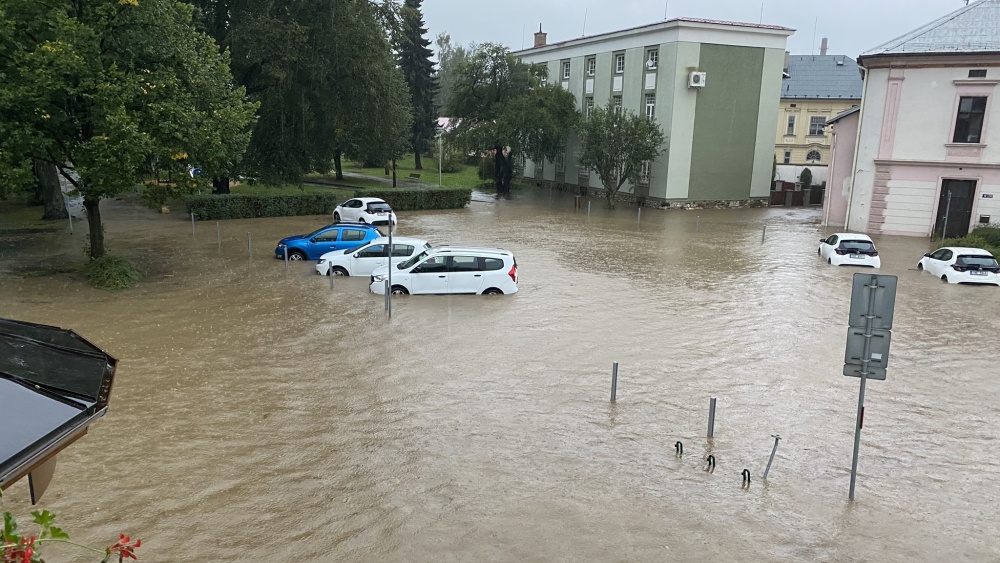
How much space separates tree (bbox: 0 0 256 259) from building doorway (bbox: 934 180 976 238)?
30559mm

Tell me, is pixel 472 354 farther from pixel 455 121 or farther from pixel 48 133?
pixel 455 121

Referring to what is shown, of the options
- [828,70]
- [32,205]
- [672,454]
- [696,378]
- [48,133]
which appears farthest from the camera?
[828,70]

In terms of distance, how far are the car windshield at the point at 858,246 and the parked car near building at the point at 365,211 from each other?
19.4 meters

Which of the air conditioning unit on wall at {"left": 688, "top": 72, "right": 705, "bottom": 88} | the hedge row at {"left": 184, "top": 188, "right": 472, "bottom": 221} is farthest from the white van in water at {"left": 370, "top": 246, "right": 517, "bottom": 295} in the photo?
the air conditioning unit on wall at {"left": 688, "top": 72, "right": 705, "bottom": 88}

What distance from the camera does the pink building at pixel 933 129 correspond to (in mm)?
31344

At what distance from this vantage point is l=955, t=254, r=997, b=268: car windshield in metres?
22.8

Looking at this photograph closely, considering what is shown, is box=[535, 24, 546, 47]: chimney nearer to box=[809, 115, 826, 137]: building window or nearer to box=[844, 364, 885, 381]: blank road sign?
box=[809, 115, 826, 137]: building window

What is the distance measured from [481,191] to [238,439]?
1846 inches

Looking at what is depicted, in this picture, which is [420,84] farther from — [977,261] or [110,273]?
[977,261]

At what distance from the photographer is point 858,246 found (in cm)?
2580

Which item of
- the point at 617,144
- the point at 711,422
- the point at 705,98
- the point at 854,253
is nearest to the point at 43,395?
the point at 711,422

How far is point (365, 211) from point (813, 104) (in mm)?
47819

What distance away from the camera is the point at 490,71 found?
2010 inches

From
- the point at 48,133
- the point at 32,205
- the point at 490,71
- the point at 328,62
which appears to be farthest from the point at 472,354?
the point at 490,71
